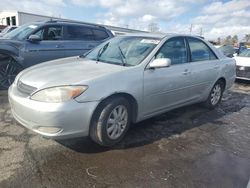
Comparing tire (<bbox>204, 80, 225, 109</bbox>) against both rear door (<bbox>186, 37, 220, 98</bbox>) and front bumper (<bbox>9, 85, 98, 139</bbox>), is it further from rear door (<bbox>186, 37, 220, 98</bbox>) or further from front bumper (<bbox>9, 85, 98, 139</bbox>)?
front bumper (<bbox>9, 85, 98, 139</bbox>)

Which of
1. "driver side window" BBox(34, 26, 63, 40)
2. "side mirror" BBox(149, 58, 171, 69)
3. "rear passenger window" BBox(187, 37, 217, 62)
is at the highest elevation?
"driver side window" BBox(34, 26, 63, 40)

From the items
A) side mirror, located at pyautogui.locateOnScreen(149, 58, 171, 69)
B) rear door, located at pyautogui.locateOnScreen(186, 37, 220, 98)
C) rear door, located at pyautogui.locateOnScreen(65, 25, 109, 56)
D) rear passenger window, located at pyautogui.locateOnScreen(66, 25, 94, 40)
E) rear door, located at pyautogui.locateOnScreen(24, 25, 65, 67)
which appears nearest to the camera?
side mirror, located at pyautogui.locateOnScreen(149, 58, 171, 69)

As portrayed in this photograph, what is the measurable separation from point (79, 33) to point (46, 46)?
129 cm

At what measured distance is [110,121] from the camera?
3.52 metres

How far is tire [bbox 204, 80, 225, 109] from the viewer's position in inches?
223

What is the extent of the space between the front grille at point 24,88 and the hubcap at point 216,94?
390cm

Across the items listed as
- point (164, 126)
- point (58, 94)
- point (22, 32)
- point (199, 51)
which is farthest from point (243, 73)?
point (58, 94)

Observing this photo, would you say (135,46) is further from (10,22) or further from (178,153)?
(10,22)

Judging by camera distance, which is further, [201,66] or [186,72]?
[201,66]

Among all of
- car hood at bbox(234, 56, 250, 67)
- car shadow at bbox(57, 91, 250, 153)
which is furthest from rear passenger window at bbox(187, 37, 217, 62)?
car hood at bbox(234, 56, 250, 67)

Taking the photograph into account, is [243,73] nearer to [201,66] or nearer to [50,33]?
[201,66]

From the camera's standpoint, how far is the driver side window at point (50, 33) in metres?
6.84

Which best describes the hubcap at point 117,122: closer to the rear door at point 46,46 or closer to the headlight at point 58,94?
the headlight at point 58,94

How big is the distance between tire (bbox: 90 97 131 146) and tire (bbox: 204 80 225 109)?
8.44 feet
